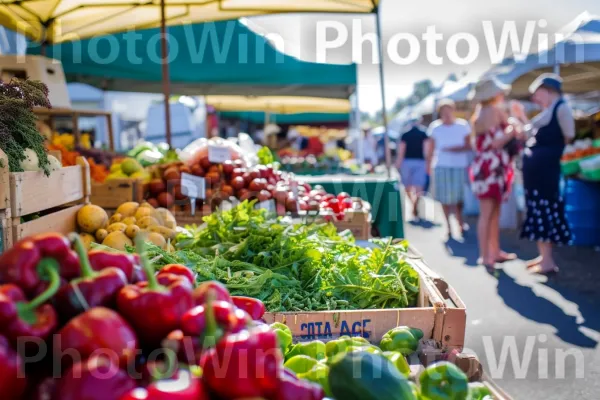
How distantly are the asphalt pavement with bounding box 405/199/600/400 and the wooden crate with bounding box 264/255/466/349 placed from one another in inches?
41.2

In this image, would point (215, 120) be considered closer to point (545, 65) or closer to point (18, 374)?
point (545, 65)

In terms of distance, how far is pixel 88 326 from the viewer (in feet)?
3.11

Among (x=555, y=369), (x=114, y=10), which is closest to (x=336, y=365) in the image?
(x=555, y=369)

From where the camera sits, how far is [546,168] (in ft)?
17.9

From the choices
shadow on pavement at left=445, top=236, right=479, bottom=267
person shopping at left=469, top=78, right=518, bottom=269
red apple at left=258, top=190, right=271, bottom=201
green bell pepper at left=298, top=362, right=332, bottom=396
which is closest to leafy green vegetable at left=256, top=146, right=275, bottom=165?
red apple at left=258, top=190, right=271, bottom=201

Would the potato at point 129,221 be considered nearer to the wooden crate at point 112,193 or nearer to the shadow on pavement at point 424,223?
the wooden crate at point 112,193

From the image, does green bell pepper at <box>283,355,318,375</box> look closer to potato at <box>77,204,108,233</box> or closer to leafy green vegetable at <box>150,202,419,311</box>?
leafy green vegetable at <box>150,202,419,311</box>

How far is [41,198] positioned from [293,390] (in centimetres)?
196

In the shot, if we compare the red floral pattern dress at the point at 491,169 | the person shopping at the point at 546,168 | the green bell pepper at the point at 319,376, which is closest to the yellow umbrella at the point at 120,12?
the red floral pattern dress at the point at 491,169

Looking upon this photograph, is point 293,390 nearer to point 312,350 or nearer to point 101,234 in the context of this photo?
point 312,350

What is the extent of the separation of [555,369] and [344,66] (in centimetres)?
577

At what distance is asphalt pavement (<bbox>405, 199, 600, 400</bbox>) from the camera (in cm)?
319

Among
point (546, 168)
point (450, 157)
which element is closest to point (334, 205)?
point (546, 168)

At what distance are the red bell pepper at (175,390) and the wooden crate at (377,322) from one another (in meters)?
1.19
